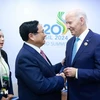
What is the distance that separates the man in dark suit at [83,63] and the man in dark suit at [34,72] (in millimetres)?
172

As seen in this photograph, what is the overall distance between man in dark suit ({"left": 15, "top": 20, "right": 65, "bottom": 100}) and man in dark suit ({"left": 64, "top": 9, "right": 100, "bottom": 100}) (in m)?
0.17

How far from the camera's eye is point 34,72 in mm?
1759

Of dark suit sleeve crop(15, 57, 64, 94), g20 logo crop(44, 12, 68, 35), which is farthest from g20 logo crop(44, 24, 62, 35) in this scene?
dark suit sleeve crop(15, 57, 64, 94)

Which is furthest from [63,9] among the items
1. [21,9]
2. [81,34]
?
[81,34]

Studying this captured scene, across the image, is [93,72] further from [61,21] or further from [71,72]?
[61,21]

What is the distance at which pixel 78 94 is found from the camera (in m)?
2.13

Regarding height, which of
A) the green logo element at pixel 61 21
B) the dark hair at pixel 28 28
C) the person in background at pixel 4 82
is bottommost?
the person in background at pixel 4 82

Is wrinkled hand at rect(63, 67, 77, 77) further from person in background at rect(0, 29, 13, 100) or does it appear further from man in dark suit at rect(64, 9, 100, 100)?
person in background at rect(0, 29, 13, 100)

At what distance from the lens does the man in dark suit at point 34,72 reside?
1768 mm

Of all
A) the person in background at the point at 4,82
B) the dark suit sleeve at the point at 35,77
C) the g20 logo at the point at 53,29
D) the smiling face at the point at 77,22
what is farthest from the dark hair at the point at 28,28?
the g20 logo at the point at 53,29

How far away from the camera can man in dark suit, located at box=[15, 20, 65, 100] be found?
177 cm

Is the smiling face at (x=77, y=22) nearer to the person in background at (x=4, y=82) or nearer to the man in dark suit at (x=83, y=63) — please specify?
the man in dark suit at (x=83, y=63)

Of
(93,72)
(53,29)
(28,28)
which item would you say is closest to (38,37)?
(28,28)

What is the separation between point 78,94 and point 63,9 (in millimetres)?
2640
